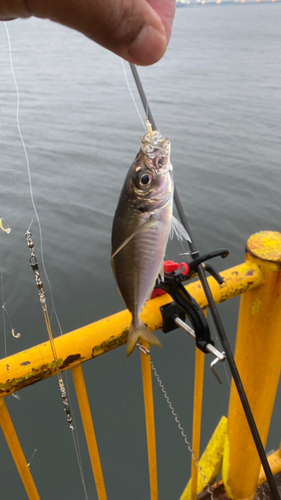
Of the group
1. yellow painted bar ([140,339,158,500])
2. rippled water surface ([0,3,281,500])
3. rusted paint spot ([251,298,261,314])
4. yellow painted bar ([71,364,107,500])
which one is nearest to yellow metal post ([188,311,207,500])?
yellow painted bar ([140,339,158,500])

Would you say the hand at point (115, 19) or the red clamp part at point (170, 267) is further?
the red clamp part at point (170, 267)

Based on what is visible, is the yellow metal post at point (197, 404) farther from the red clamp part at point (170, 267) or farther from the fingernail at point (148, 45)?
the fingernail at point (148, 45)

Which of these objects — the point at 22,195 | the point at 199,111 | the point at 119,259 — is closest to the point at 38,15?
the point at 119,259

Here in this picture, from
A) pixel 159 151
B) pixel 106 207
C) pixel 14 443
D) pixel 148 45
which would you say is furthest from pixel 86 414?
pixel 106 207

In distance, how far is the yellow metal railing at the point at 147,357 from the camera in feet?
3.88

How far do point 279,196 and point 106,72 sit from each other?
9.72m

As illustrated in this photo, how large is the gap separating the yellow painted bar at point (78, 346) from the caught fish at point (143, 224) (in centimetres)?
20

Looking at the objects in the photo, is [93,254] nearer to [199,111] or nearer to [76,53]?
[199,111]

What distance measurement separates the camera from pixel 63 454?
3.12 metres

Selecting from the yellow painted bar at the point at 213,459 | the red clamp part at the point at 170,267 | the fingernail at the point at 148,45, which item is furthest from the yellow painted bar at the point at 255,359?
the fingernail at the point at 148,45

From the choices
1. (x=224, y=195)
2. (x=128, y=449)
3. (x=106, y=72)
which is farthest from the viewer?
(x=106, y=72)

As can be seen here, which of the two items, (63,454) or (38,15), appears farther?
(63,454)

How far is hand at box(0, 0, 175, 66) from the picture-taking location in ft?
2.10

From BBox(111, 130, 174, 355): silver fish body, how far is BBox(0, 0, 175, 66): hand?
32 centimetres
